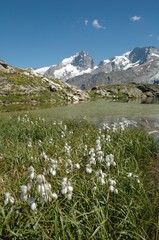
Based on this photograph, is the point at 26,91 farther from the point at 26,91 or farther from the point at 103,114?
the point at 103,114

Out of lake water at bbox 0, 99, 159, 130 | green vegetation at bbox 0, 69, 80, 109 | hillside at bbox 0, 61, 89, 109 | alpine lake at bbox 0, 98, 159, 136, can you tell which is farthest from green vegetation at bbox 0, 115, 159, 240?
hillside at bbox 0, 61, 89, 109

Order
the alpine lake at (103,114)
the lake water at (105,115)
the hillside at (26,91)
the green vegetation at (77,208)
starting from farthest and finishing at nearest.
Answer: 1. the hillside at (26,91)
2. the lake water at (105,115)
3. the alpine lake at (103,114)
4. the green vegetation at (77,208)

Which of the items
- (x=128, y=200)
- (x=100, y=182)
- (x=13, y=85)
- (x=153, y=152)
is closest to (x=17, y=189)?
(x=100, y=182)

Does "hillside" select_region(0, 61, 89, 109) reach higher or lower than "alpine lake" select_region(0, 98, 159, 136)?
higher

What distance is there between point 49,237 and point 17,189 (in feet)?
6.80

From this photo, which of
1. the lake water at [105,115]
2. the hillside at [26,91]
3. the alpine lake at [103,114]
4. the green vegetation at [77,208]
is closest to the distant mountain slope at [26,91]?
the hillside at [26,91]

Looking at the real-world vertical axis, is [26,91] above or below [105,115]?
above

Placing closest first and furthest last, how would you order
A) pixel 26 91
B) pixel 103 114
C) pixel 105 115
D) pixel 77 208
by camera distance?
1. pixel 77 208
2. pixel 105 115
3. pixel 103 114
4. pixel 26 91

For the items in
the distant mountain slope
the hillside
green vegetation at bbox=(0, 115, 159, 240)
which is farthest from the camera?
the distant mountain slope

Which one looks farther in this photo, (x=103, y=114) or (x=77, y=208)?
(x=103, y=114)

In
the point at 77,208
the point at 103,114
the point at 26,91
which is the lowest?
the point at 103,114

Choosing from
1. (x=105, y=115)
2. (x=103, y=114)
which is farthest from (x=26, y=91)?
(x=105, y=115)

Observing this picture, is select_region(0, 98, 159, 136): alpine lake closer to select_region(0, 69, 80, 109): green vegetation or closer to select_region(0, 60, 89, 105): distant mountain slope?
select_region(0, 69, 80, 109): green vegetation

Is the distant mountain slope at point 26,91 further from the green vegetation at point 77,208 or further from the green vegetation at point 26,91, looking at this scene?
the green vegetation at point 77,208
